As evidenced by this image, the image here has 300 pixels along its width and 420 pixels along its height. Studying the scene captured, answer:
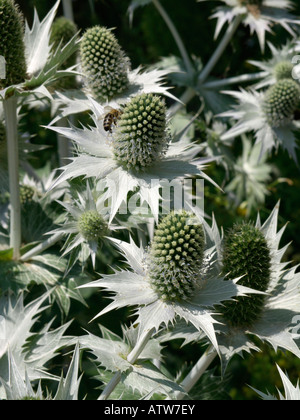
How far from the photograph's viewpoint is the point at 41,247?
1.95 metres

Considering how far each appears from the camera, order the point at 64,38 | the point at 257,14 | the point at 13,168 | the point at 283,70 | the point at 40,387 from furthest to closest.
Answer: the point at 257,14, the point at 283,70, the point at 64,38, the point at 13,168, the point at 40,387

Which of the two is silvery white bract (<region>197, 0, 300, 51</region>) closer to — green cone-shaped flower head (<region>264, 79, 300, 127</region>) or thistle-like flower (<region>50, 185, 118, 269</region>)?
green cone-shaped flower head (<region>264, 79, 300, 127</region>)

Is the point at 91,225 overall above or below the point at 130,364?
above

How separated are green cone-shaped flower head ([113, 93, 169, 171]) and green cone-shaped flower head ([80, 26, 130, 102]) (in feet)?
1.20

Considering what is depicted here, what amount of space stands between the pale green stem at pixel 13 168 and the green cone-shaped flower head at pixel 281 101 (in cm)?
128

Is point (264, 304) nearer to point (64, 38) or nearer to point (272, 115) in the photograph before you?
point (272, 115)

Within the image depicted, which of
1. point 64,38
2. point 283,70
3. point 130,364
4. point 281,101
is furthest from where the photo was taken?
point 283,70

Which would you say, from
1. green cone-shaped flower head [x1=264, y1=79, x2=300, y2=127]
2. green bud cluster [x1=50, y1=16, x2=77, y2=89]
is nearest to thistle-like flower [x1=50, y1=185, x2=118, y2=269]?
green bud cluster [x1=50, y1=16, x2=77, y2=89]

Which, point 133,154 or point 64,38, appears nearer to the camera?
point 133,154

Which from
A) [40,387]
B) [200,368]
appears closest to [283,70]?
[200,368]

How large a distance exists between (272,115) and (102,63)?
989 millimetres

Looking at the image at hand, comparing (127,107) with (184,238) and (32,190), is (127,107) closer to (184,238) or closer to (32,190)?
(184,238)

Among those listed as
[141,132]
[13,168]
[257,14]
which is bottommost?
[13,168]
